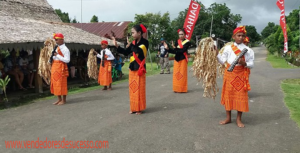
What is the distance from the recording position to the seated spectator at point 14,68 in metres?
10.1

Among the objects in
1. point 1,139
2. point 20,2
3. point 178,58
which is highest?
point 20,2

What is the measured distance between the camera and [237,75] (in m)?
4.78

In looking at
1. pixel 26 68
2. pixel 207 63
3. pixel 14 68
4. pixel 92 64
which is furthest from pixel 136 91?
pixel 26 68

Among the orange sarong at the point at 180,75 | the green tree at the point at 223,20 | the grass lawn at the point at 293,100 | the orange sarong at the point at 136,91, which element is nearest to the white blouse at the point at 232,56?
the grass lawn at the point at 293,100

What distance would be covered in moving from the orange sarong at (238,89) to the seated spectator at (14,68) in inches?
336

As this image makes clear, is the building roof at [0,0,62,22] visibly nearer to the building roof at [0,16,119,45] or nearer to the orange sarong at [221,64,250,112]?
the building roof at [0,16,119,45]

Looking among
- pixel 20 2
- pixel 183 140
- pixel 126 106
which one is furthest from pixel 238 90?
pixel 20 2

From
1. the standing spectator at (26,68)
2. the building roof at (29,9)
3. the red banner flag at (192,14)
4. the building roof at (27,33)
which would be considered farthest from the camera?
the red banner flag at (192,14)

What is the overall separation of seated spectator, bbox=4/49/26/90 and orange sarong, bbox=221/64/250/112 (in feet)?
28.0

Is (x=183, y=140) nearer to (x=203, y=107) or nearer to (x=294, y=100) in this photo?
(x=203, y=107)

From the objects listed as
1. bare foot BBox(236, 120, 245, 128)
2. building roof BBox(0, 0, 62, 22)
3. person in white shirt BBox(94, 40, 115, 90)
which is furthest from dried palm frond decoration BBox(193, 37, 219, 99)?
building roof BBox(0, 0, 62, 22)

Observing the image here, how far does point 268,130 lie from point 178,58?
4.28 metres

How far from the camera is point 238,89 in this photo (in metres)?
4.79

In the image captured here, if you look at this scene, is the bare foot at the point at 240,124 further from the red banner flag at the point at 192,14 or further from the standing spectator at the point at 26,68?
the red banner flag at the point at 192,14
